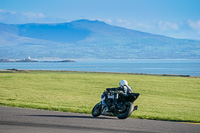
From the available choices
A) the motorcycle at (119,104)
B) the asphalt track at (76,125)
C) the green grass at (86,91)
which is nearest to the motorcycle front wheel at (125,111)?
the motorcycle at (119,104)

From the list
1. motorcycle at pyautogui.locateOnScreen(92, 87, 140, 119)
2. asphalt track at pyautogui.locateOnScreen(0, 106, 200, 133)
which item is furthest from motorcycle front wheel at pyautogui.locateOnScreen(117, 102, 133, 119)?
asphalt track at pyautogui.locateOnScreen(0, 106, 200, 133)

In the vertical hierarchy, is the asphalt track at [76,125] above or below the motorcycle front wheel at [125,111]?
below

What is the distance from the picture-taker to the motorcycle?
1333 centimetres

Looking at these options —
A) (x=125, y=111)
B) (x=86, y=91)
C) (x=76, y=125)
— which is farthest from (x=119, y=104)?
(x=86, y=91)

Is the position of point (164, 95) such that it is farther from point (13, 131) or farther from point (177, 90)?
point (13, 131)

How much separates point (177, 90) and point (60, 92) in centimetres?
1116

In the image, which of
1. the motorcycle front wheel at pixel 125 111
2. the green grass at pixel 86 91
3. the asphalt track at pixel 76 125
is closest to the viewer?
the asphalt track at pixel 76 125

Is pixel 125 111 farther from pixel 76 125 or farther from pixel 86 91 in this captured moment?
pixel 86 91

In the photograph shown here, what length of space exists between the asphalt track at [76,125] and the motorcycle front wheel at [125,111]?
0.62 ft

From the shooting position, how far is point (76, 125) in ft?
39.2

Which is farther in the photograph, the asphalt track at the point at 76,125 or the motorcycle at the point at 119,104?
the motorcycle at the point at 119,104

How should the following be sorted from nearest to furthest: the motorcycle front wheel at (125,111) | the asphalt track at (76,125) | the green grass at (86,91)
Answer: the asphalt track at (76,125) < the motorcycle front wheel at (125,111) < the green grass at (86,91)

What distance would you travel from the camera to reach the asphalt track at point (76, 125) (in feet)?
36.5

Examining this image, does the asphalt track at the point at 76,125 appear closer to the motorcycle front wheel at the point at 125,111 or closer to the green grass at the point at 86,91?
the motorcycle front wheel at the point at 125,111
